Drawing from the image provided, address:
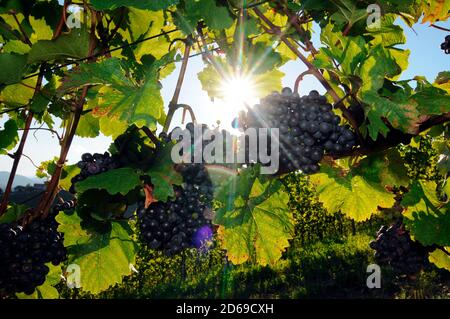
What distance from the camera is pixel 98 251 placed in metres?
2.00

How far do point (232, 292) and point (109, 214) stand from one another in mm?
13490

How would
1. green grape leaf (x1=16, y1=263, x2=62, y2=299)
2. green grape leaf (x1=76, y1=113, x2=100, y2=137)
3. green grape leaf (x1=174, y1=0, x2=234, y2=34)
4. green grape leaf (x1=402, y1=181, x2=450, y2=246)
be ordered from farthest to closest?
1. green grape leaf (x1=76, y1=113, x2=100, y2=137)
2. green grape leaf (x1=16, y1=263, x2=62, y2=299)
3. green grape leaf (x1=402, y1=181, x2=450, y2=246)
4. green grape leaf (x1=174, y1=0, x2=234, y2=34)

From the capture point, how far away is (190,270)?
20.2m

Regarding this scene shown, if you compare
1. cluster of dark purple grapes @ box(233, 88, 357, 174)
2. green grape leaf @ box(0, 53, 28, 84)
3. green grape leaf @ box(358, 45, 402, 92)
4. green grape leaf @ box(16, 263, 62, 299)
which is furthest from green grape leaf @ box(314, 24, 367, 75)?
green grape leaf @ box(16, 263, 62, 299)

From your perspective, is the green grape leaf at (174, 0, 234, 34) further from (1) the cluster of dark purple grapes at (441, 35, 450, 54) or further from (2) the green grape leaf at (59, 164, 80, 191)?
(1) the cluster of dark purple grapes at (441, 35, 450, 54)

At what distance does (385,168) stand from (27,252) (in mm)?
1841

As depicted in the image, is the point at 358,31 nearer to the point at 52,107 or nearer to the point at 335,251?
the point at 52,107

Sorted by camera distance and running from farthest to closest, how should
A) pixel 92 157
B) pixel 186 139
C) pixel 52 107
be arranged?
pixel 52 107 → pixel 92 157 → pixel 186 139

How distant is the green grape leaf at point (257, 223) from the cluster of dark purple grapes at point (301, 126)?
0.27 metres

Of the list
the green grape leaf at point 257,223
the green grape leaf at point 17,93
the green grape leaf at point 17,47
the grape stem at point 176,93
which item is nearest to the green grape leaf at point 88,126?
the green grape leaf at point 17,93

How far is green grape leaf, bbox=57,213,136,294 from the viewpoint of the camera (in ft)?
6.42

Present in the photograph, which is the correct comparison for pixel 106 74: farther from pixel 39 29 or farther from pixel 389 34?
pixel 389 34

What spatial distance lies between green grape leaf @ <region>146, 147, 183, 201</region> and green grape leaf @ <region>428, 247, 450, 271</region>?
1920 millimetres
